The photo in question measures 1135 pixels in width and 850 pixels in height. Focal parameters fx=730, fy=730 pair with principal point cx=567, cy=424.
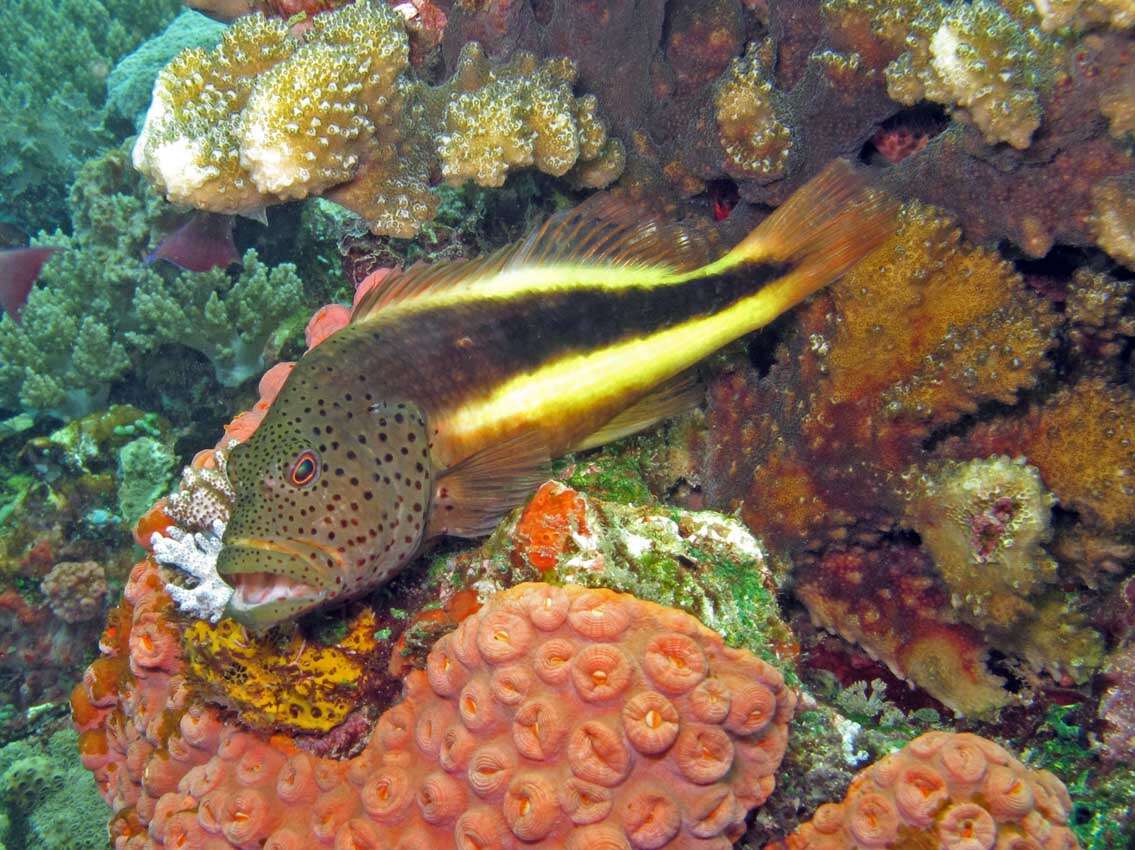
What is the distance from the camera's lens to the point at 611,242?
3.37m

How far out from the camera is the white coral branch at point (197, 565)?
290cm

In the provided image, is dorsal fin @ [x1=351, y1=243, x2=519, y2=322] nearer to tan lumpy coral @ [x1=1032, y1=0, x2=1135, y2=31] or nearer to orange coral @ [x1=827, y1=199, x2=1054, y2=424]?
orange coral @ [x1=827, y1=199, x2=1054, y2=424]

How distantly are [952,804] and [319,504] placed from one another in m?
2.18

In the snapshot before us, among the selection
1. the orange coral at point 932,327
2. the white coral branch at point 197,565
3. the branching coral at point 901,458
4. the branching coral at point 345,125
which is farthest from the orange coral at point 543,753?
the branching coral at point 345,125

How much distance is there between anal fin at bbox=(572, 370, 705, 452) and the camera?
11.0 feet

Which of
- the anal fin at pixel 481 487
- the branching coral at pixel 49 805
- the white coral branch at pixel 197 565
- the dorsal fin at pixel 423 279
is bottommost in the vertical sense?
the branching coral at pixel 49 805

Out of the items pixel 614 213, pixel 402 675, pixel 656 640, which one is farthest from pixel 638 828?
pixel 614 213

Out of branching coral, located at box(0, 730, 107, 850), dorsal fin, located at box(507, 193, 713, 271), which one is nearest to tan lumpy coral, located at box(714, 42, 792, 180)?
dorsal fin, located at box(507, 193, 713, 271)

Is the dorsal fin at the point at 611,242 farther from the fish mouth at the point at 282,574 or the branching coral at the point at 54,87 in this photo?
the branching coral at the point at 54,87

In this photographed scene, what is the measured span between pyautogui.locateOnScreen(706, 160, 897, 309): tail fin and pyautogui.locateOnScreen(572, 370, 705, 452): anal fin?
58 cm

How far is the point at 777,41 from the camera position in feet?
12.6

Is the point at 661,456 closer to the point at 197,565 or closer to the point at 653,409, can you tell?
the point at 653,409

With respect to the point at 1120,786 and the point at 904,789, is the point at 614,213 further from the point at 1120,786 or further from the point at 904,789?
the point at 1120,786

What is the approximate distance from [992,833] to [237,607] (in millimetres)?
2358
